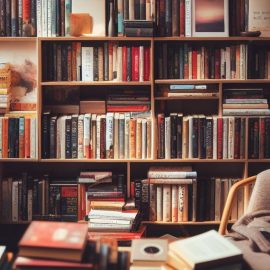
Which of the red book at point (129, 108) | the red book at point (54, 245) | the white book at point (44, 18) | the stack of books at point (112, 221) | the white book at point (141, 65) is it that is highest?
the white book at point (44, 18)

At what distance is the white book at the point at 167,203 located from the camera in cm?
341

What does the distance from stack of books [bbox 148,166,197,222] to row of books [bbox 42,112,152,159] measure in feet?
0.57

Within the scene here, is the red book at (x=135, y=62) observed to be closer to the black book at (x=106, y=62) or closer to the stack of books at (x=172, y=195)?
the black book at (x=106, y=62)

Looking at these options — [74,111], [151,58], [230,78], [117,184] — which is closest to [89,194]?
[117,184]

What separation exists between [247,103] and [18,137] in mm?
1480

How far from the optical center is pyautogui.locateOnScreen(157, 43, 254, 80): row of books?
11.1 ft

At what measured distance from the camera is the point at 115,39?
3320 mm

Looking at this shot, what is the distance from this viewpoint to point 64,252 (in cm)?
167

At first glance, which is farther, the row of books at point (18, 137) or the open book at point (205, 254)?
the row of books at point (18, 137)

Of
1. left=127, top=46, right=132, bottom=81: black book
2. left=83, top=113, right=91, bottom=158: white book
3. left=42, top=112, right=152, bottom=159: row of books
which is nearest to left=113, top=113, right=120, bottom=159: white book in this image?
left=42, top=112, right=152, bottom=159: row of books

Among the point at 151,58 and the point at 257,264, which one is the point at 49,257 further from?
the point at 151,58

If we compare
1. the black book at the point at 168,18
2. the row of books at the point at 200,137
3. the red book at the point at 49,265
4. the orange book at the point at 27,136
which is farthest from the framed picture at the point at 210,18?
the red book at the point at 49,265

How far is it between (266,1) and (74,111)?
1418 mm

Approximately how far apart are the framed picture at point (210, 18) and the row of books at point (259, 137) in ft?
1.93
